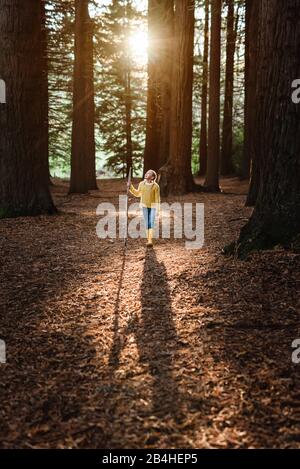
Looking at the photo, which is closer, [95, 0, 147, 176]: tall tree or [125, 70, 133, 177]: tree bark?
[95, 0, 147, 176]: tall tree

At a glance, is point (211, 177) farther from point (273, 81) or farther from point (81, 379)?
point (81, 379)

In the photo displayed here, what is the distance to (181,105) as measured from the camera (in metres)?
13.9

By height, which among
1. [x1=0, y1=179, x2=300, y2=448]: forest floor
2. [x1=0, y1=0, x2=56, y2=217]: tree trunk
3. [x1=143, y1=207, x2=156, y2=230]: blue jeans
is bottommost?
[x1=0, y1=179, x2=300, y2=448]: forest floor

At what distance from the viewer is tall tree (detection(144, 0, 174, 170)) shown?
15.4 metres

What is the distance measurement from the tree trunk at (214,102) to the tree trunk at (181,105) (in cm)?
108

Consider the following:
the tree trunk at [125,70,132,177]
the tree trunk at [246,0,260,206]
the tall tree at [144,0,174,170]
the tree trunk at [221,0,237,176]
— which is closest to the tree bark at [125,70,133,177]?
the tree trunk at [125,70,132,177]

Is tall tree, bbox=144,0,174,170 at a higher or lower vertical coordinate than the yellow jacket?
higher

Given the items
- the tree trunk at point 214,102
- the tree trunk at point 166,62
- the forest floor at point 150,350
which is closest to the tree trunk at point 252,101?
the tree trunk at point 214,102

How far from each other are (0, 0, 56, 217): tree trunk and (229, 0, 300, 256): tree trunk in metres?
5.31

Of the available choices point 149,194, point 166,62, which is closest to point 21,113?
point 149,194

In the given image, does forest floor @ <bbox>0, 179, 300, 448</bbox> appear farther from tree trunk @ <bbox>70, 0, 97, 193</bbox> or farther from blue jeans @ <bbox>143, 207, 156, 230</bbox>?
tree trunk @ <bbox>70, 0, 97, 193</bbox>

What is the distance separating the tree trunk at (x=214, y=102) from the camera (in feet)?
48.5

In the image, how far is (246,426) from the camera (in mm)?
2906

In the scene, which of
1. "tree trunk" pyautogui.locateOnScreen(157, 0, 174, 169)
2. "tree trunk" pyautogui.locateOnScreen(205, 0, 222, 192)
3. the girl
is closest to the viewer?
the girl
